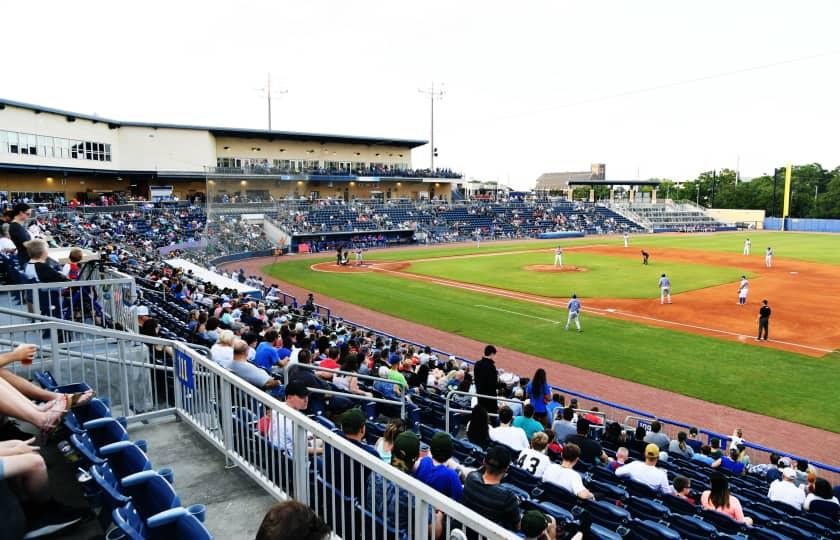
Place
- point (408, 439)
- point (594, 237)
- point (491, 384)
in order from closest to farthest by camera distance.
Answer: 1. point (408, 439)
2. point (491, 384)
3. point (594, 237)

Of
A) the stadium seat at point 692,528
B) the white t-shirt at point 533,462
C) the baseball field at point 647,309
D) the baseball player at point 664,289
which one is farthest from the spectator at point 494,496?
the baseball player at point 664,289

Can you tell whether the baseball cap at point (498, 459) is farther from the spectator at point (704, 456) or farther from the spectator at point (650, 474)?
the spectator at point (704, 456)

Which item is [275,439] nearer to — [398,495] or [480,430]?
[398,495]

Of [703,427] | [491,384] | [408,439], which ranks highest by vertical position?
[408,439]

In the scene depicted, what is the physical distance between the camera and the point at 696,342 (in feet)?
68.3

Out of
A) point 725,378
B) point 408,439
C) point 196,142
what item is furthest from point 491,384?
point 196,142

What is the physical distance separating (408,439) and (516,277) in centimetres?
3242

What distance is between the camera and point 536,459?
730cm

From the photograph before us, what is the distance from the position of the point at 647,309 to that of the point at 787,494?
18.8 m

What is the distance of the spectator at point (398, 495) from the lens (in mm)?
4016

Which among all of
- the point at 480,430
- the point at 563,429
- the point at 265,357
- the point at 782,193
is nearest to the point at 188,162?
the point at 265,357

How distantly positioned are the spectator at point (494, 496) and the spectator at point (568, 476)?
2467 mm

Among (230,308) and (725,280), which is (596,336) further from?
(725,280)

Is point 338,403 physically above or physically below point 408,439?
below
